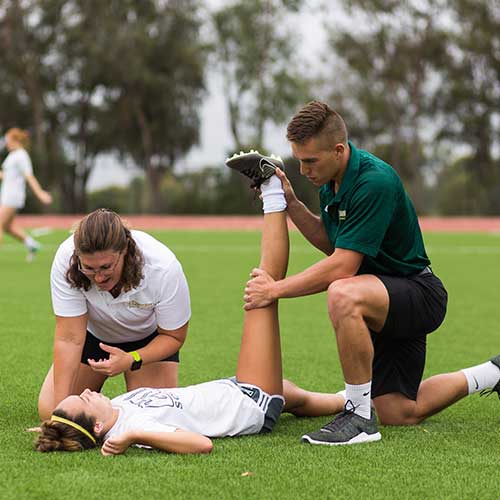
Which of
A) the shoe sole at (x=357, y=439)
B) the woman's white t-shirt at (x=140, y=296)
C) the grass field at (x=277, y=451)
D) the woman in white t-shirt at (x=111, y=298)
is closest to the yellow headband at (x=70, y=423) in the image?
the grass field at (x=277, y=451)

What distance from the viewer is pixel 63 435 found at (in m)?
4.06

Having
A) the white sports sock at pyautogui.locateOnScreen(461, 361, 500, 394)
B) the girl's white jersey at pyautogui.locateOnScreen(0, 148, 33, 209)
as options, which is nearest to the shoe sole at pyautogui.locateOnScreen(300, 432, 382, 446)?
the white sports sock at pyautogui.locateOnScreen(461, 361, 500, 394)

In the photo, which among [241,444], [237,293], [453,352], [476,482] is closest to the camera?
[476,482]

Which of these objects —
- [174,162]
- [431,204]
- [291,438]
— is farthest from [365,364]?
[431,204]

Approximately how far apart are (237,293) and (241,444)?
7.22 m

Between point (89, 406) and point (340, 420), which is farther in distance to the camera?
point (340, 420)

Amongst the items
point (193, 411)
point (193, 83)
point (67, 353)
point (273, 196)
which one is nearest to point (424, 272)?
point (273, 196)

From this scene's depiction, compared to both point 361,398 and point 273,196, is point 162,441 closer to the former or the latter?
point 361,398

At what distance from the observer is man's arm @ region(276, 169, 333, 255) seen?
518 centimetres

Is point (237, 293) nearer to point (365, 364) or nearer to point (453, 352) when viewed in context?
point (453, 352)

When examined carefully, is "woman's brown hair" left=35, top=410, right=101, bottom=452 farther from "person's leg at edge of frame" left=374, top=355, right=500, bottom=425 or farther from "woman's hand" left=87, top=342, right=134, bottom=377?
"person's leg at edge of frame" left=374, top=355, right=500, bottom=425

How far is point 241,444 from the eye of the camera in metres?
4.34

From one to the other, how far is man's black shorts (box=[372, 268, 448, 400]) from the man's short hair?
0.75 meters

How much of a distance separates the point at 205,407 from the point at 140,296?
625 mm
